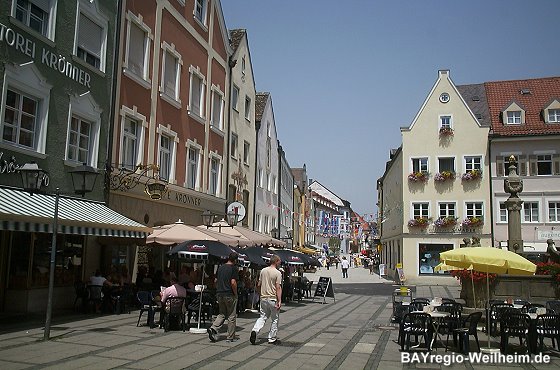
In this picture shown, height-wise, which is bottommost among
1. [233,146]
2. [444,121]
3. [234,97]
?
[233,146]

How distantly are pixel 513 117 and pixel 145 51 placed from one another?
99.1ft

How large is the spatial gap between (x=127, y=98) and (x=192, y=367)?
1273 centimetres

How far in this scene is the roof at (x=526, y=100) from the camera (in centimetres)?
3917

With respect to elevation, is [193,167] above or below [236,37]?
below

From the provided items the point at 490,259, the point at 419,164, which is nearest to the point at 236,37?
the point at 419,164

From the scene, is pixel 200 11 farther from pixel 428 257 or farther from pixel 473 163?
pixel 428 257

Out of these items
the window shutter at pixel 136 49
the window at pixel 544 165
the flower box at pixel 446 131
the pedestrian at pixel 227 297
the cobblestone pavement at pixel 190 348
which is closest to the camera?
the cobblestone pavement at pixel 190 348

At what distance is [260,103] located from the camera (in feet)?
126

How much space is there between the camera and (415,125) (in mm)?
41969

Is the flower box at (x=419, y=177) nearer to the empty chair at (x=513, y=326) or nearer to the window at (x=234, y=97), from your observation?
the window at (x=234, y=97)

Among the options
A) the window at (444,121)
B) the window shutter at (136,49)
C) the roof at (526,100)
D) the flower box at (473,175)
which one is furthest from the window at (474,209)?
the window shutter at (136,49)

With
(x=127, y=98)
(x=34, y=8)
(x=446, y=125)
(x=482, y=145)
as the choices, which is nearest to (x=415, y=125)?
(x=446, y=125)

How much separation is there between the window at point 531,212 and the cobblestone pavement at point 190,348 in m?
26.8

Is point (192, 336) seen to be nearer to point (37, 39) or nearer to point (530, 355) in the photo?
point (530, 355)
